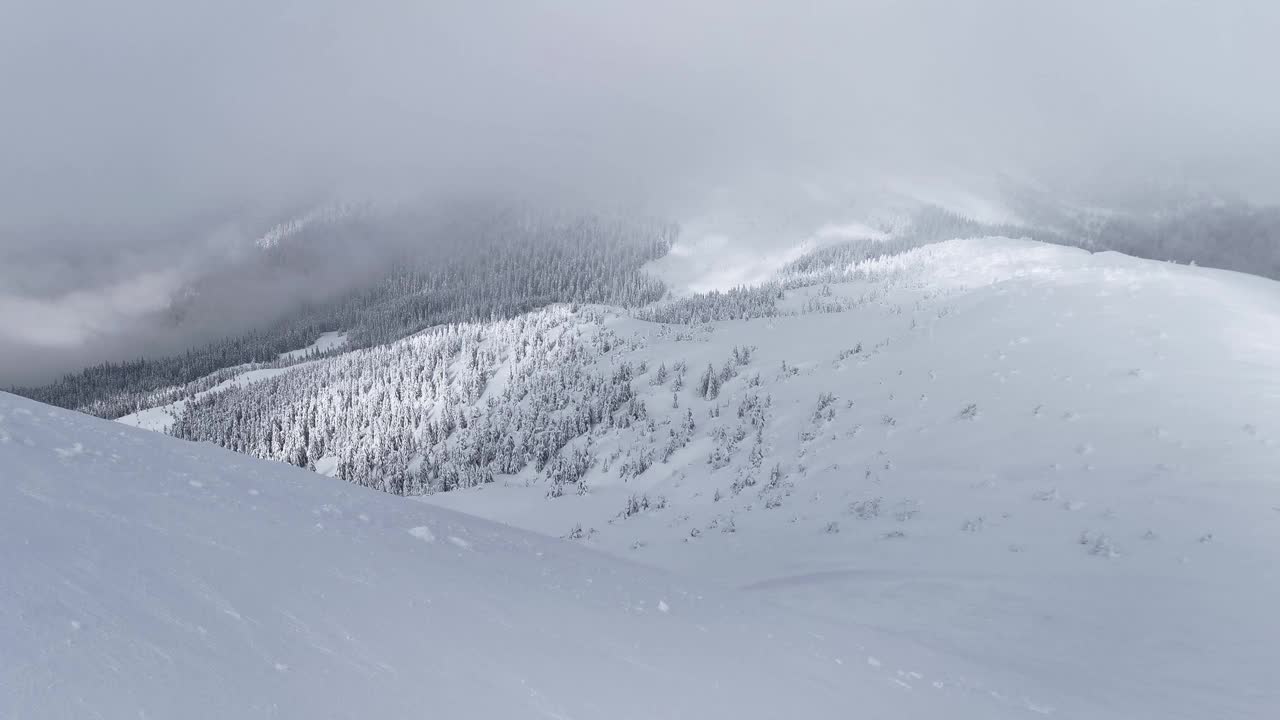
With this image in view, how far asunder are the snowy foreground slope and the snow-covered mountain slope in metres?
2.98

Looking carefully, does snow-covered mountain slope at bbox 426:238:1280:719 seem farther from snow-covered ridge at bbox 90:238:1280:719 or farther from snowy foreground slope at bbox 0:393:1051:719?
snowy foreground slope at bbox 0:393:1051:719

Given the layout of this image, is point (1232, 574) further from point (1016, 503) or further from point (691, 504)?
point (691, 504)

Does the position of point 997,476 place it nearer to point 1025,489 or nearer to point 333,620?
point 1025,489

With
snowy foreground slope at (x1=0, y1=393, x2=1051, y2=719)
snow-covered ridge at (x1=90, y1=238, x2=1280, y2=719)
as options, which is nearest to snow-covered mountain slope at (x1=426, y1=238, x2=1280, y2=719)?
snow-covered ridge at (x1=90, y1=238, x2=1280, y2=719)

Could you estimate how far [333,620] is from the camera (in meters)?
3.84

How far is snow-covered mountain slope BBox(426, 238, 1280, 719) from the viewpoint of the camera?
8.51 metres

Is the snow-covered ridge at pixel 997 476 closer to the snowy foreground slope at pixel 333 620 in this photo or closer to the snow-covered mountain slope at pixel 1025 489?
the snow-covered mountain slope at pixel 1025 489

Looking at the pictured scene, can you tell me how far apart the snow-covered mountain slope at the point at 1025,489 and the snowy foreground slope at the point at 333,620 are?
9.78 feet

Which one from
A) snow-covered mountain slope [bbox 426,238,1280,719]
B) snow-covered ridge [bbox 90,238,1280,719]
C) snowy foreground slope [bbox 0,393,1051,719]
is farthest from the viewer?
snow-covered ridge [bbox 90,238,1280,719]

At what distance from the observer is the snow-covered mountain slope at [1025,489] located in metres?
8.51

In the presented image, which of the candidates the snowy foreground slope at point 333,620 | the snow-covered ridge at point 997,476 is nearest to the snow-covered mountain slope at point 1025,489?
the snow-covered ridge at point 997,476

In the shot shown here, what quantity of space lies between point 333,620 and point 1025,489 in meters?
14.0

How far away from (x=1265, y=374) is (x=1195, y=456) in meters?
6.60

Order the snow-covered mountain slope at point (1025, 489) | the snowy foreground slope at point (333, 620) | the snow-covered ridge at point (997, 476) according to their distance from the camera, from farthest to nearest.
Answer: the snow-covered ridge at point (997, 476)
the snow-covered mountain slope at point (1025, 489)
the snowy foreground slope at point (333, 620)
